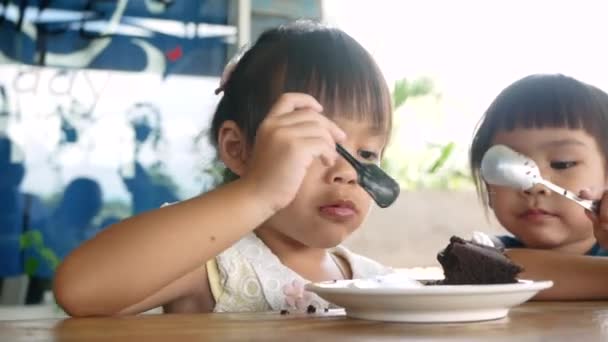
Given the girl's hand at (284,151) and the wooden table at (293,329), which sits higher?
the girl's hand at (284,151)

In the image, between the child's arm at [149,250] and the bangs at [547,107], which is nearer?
the child's arm at [149,250]

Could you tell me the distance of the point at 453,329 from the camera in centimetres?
62

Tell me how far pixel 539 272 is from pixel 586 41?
87.6 inches

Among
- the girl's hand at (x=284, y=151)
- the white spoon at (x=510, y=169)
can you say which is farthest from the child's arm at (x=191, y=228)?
the white spoon at (x=510, y=169)

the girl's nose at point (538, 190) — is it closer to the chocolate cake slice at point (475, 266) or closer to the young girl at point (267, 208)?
the young girl at point (267, 208)

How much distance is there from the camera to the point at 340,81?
1102mm

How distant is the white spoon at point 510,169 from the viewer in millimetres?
1196

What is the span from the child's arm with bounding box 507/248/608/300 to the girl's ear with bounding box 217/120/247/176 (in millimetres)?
439

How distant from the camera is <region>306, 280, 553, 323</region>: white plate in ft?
2.04

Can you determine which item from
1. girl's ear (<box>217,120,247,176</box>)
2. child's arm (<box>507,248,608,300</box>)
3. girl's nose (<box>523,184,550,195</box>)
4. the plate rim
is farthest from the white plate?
girl's nose (<box>523,184,550,195</box>)

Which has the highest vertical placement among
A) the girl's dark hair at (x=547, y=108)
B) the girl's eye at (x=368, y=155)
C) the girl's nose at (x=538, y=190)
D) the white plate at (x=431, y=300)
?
the girl's dark hair at (x=547, y=108)

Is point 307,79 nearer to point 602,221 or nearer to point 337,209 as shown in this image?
point 337,209

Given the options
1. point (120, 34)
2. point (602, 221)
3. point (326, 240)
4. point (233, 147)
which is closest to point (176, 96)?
point (120, 34)

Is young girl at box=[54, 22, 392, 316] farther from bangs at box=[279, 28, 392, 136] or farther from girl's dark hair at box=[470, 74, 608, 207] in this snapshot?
girl's dark hair at box=[470, 74, 608, 207]
